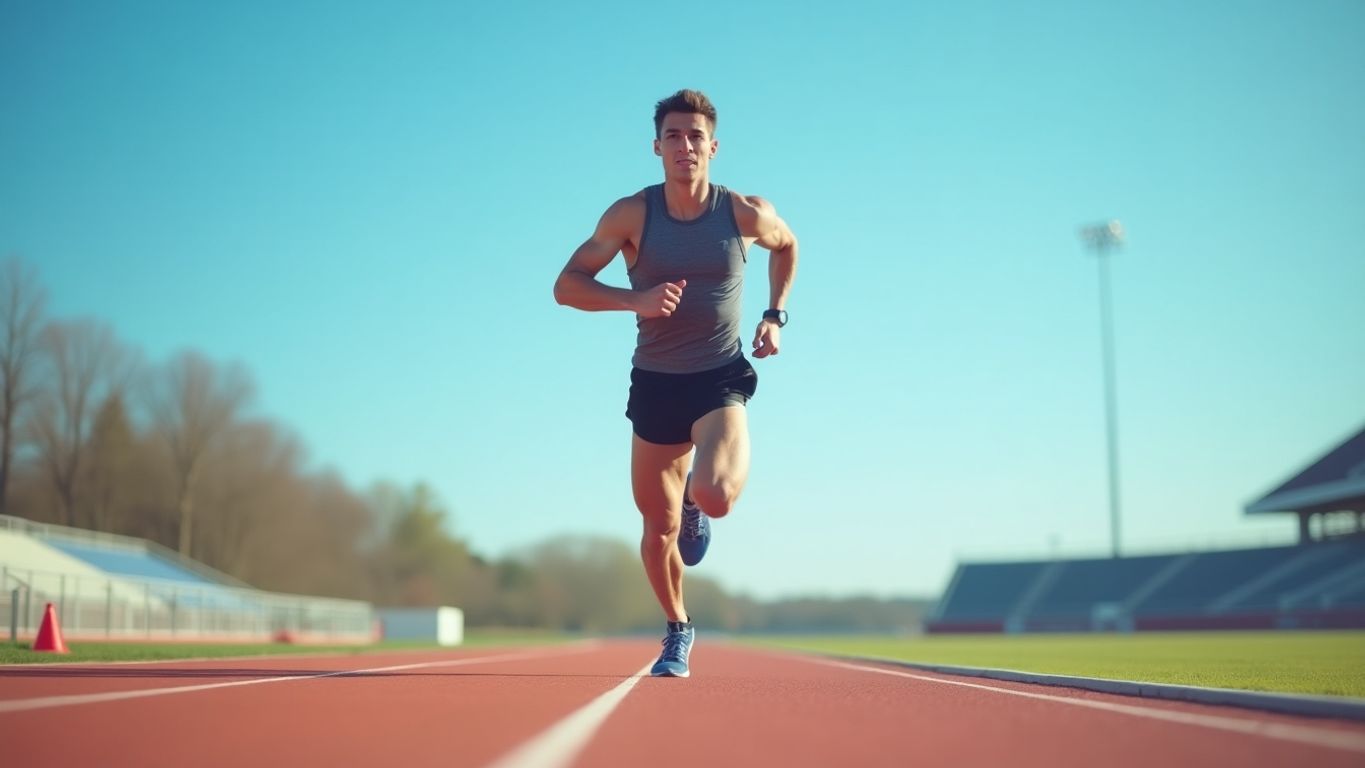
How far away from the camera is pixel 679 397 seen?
6707mm

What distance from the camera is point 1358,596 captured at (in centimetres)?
4653

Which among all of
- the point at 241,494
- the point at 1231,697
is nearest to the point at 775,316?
the point at 1231,697

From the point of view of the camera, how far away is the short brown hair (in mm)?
6566

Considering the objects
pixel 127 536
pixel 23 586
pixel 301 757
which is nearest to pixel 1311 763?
pixel 301 757

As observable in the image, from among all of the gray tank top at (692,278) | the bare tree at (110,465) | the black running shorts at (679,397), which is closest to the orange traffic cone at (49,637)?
the black running shorts at (679,397)

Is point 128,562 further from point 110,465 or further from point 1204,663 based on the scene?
→ point 1204,663

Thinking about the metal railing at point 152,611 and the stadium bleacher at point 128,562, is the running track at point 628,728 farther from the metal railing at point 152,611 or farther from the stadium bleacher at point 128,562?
the stadium bleacher at point 128,562

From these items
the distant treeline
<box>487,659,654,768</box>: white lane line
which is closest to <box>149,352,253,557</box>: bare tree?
the distant treeline

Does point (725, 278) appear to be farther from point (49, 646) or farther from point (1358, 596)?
point (1358, 596)

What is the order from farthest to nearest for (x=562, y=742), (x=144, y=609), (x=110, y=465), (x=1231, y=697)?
(x=110, y=465) → (x=144, y=609) → (x=1231, y=697) → (x=562, y=742)

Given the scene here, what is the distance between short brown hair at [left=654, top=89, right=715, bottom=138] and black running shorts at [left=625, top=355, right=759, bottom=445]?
4.67 ft

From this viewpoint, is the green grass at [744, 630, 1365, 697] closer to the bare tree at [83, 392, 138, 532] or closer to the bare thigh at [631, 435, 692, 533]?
the bare thigh at [631, 435, 692, 533]

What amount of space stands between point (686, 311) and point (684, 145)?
3.08 ft

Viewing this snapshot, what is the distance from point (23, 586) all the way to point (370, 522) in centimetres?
4765
